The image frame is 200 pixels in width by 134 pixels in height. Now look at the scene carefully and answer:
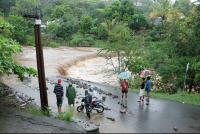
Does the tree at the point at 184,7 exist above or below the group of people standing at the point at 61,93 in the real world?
above

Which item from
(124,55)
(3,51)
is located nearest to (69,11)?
(124,55)

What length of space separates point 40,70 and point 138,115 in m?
4.98

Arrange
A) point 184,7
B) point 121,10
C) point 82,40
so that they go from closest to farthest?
point 184,7
point 82,40
point 121,10

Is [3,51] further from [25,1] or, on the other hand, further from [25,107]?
[25,1]

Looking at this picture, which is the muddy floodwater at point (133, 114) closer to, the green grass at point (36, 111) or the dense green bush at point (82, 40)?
the green grass at point (36, 111)

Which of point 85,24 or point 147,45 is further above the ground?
point 85,24

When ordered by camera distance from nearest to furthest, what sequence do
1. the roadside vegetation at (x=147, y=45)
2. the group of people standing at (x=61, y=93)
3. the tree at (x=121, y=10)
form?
the group of people standing at (x=61, y=93) → the roadside vegetation at (x=147, y=45) → the tree at (x=121, y=10)

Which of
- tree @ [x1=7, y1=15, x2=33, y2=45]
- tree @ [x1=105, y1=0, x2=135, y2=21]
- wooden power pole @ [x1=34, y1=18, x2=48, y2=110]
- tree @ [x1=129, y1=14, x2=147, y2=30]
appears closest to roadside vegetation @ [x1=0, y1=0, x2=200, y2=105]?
tree @ [x1=7, y1=15, x2=33, y2=45]

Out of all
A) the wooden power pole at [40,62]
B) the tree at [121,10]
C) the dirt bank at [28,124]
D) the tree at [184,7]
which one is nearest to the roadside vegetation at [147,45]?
the tree at [121,10]

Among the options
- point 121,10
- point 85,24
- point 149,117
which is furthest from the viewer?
point 121,10

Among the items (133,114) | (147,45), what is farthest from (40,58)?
(147,45)

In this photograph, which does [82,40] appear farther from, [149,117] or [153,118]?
[153,118]

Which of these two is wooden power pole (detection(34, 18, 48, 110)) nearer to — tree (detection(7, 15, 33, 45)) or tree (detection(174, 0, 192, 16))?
tree (detection(174, 0, 192, 16))

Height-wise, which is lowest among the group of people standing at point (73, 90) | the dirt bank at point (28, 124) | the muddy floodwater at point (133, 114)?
the muddy floodwater at point (133, 114)
